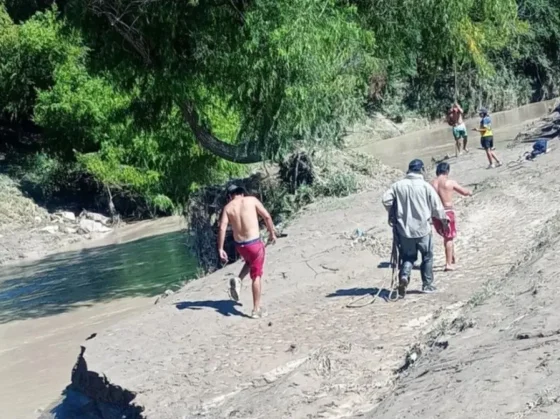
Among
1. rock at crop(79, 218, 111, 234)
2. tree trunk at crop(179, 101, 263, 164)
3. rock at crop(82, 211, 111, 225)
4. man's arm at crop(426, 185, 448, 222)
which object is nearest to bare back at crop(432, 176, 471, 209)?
man's arm at crop(426, 185, 448, 222)

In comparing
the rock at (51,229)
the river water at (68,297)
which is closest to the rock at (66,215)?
the rock at (51,229)

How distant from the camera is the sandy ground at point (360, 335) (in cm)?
747

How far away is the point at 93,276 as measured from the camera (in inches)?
998

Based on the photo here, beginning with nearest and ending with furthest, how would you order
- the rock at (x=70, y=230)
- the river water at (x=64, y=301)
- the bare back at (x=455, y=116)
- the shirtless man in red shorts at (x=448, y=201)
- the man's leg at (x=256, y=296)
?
the man's leg at (x=256, y=296) < the shirtless man in red shorts at (x=448, y=201) < the river water at (x=64, y=301) < the bare back at (x=455, y=116) < the rock at (x=70, y=230)

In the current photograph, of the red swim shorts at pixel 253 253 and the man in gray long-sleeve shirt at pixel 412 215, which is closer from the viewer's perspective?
the man in gray long-sleeve shirt at pixel 412 215

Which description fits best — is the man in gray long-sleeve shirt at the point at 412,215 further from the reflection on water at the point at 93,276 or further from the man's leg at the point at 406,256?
the reflection on water at the point at 93,276

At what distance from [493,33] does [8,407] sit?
14.5m

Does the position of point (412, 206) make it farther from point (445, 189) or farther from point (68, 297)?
point (68, 297)

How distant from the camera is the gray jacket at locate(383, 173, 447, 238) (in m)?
11.8

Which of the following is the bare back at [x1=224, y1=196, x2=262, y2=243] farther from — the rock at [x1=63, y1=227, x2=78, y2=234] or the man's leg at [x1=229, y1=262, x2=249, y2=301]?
the rock at [x1=63, y1=227, x2=78, y2=234]

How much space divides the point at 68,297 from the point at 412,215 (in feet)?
41.7

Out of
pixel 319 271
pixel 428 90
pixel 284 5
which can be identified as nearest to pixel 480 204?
pixel 319 271

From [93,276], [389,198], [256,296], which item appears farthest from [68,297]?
[389,198]

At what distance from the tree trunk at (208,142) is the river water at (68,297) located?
2848 millimetres
